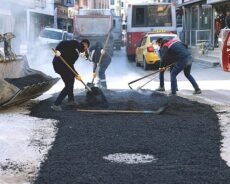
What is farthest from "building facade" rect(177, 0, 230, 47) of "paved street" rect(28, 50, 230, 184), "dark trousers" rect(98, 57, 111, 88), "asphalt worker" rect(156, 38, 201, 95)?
"paved street" rect(28, 50, 230, 184)

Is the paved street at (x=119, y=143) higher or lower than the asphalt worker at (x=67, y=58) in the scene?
lower

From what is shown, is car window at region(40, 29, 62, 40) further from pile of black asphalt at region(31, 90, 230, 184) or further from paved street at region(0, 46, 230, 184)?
pile of black asphalt at region(31, 90, 230, 184)

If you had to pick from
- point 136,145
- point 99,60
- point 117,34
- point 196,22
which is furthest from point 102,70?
point 117,34

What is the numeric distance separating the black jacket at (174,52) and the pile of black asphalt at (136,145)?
1.76 meters

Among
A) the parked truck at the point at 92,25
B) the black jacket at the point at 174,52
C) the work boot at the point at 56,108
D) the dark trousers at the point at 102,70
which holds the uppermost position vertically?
the parked truck at the point at 92,25

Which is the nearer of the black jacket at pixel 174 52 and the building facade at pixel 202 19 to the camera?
the black jacket at pixel 174 52

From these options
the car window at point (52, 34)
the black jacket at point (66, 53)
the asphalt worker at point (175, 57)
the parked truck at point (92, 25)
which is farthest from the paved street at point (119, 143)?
the car window at point (52, 34)

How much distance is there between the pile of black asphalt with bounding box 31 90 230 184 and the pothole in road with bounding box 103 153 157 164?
9 centimetres

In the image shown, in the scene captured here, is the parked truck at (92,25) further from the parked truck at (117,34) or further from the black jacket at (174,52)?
the black jacket at (174,52)

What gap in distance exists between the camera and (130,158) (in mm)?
6070

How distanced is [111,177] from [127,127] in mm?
2520

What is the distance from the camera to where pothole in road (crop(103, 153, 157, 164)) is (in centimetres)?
593

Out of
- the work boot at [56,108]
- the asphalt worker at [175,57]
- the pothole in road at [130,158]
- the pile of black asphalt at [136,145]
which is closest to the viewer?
the pile of black asphalt at [136,145]

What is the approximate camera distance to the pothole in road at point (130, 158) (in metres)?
5.93
